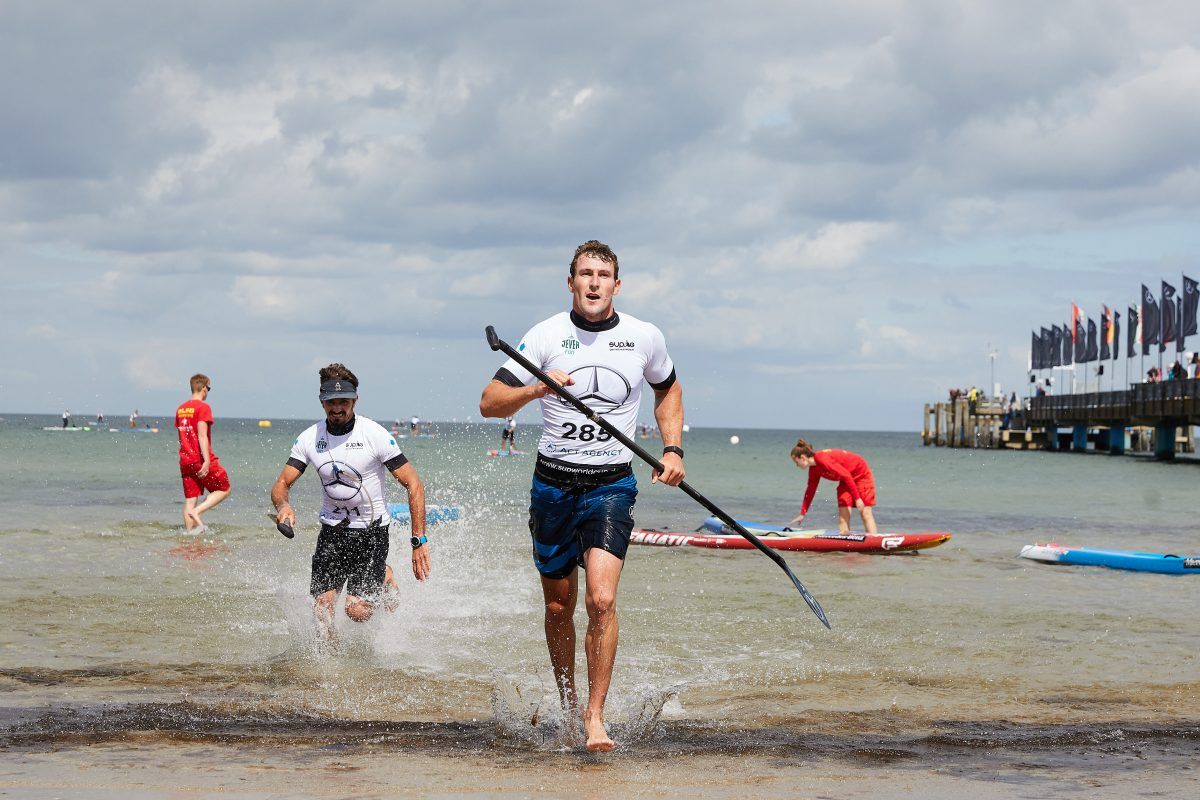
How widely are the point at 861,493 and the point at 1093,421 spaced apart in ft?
200

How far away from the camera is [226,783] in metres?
4.90

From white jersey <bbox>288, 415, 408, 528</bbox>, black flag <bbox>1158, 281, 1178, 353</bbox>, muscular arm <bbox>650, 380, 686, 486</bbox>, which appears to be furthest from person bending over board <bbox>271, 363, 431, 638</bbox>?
black flag <bbox>1158, 281, 1178, 353</bbox>

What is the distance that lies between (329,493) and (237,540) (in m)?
10.7

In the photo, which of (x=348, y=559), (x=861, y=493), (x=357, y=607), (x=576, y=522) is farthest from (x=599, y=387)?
(x=861, y=493)

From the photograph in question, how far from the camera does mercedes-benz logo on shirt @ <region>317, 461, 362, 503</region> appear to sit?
8.13 m

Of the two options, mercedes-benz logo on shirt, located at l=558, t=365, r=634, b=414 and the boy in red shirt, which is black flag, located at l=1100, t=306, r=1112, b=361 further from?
mercedes-benz logo on shirt, located at l=558, t=365, r=634, b=414

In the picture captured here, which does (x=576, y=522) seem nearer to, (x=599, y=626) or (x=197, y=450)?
(x=599, y=626)

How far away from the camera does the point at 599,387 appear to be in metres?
5.79

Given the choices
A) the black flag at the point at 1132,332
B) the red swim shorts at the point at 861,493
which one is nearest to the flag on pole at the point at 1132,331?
the black flag at the point at 1132,332

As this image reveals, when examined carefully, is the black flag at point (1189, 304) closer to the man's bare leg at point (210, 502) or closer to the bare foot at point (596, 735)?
the man's bare leg at point (210, 502)

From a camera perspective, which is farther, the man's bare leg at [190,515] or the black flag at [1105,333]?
the black flag at [1105,333]

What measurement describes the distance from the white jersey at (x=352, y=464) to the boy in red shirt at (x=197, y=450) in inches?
300

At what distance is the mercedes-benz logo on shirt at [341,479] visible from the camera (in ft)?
26.7

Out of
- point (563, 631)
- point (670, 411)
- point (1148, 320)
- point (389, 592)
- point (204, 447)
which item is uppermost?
point (1148, 320)
